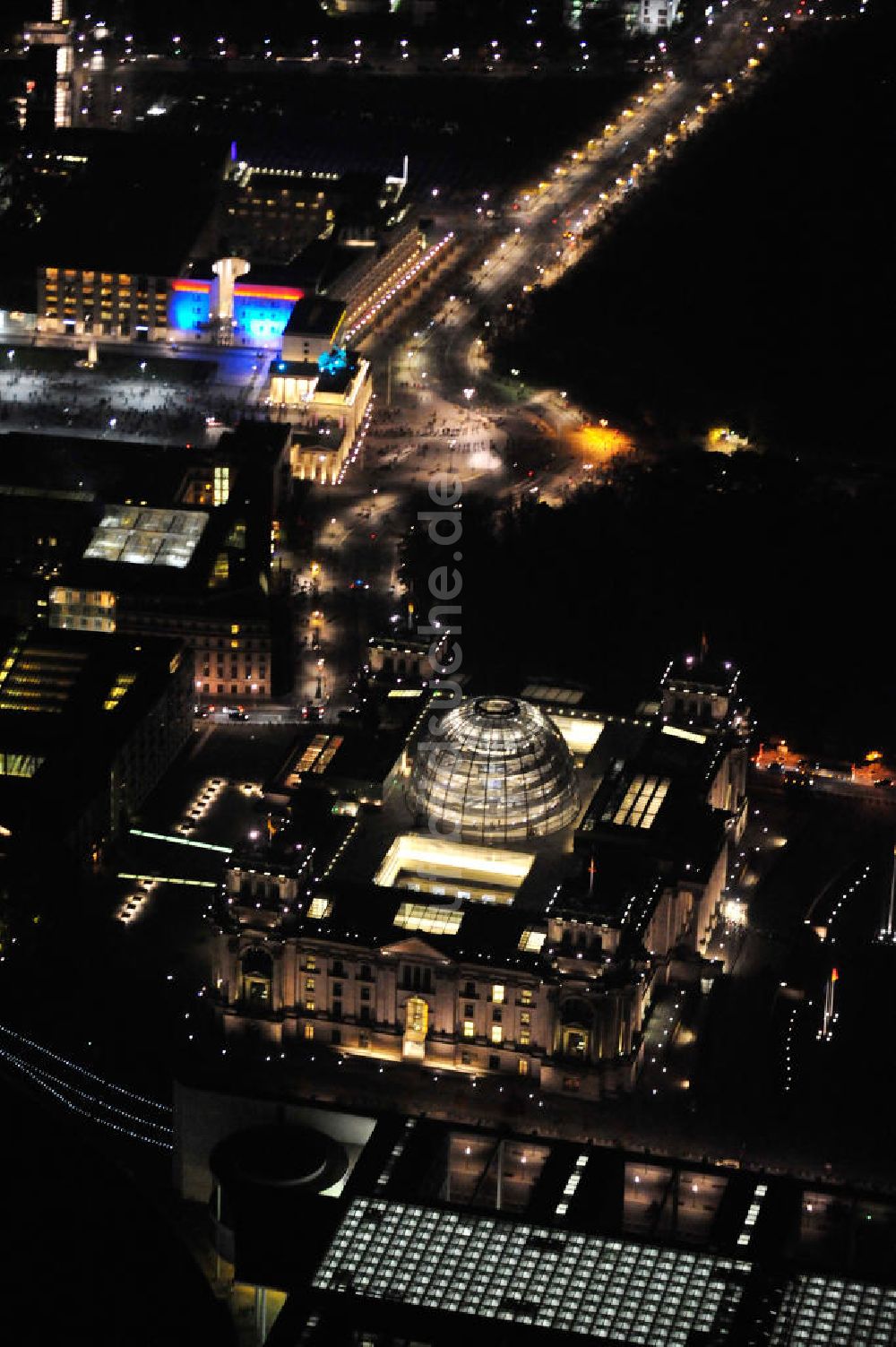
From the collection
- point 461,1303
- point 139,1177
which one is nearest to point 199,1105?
point 139,1177

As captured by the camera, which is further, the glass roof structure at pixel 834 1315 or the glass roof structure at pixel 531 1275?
the glass roof structure at pixel 531 1275

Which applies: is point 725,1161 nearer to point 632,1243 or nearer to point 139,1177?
point 632,1243

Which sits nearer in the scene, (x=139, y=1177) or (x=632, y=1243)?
(x=632, y=1243)

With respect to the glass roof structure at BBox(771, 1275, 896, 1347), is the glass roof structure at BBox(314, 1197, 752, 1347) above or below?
below

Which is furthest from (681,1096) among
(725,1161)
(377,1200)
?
(377,1200)

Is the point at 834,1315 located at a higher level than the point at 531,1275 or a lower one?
higher

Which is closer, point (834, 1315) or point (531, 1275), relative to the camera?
point (834, 1315)

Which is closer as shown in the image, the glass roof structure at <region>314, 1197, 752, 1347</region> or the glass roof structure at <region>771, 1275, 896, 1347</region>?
the glass roof structure at <region>771, 1275, 896, 1347</region>

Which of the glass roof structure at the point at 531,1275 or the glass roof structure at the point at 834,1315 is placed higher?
the glass roof structure at the point at 834,1315
